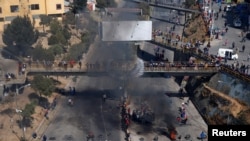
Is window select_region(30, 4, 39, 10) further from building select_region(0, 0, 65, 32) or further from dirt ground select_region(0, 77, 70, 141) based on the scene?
dirt ground select_region(0, 77, 70, 141)

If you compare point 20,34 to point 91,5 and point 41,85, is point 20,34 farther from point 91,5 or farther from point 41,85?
point 91,5

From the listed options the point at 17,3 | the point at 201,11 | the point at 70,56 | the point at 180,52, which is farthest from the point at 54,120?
the point at 201,11

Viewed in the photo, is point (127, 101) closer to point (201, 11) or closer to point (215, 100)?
point (215, 100)

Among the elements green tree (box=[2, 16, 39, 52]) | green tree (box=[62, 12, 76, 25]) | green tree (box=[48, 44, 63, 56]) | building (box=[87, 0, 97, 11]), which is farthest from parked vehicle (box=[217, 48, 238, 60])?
building (box=[87, 0, 97, 11])

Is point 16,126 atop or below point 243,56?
below

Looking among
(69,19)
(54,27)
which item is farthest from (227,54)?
(69,19)
